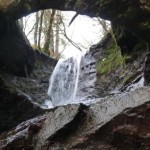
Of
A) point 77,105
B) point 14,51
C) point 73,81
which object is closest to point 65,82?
point 73,81

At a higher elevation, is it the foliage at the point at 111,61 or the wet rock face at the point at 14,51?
the wet rock face at the point at 14,51

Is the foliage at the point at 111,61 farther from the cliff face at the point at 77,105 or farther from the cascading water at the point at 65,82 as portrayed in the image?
the cascading water at the point at 65,82

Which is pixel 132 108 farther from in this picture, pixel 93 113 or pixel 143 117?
pixel 93 113

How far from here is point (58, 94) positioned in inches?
369

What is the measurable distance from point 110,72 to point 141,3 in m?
3.44

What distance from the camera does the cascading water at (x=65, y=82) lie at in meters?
9.09

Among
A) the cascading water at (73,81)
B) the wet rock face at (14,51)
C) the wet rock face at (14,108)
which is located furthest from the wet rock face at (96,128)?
the wet rock face at (14,51)

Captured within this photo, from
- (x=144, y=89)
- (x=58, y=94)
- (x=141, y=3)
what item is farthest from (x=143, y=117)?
(x=58, y=94)

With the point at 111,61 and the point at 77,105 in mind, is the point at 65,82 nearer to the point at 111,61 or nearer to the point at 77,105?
the point at 111,61

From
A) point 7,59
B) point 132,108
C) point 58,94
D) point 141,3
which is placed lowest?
point 58,94

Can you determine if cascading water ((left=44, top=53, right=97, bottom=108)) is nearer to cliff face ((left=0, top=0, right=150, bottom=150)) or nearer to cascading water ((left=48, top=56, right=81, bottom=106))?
cascading water ((left=48, top=56, right=81, bottom=106))

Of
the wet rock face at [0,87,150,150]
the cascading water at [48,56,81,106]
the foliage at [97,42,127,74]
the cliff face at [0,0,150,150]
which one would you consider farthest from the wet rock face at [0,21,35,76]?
the wet rock face at [0,87,150,150]

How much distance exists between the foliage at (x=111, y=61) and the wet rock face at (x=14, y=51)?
2.18 metres

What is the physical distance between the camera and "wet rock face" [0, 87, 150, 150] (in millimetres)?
3203
